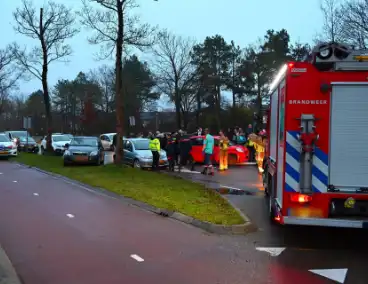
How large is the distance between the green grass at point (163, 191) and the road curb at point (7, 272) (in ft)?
12.7

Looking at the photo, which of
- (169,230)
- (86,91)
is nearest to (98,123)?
(86,91)

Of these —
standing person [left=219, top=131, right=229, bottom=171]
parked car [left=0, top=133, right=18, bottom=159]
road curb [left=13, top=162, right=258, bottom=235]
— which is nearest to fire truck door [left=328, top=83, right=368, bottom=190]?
road curb [left=13, top=162, right=258, bottom=235]

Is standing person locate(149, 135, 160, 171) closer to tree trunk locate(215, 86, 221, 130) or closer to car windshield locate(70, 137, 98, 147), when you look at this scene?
car windshield locate(70, 137, 98, 147)

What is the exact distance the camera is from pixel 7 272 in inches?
235

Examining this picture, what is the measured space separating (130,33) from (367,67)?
14350 mm

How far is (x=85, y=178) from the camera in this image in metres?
16.6

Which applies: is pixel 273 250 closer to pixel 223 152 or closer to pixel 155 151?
pixel 155 151

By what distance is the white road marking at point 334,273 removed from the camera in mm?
5934

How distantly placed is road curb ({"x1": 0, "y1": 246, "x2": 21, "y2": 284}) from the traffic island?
363 cm

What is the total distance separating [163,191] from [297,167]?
6.72 meters

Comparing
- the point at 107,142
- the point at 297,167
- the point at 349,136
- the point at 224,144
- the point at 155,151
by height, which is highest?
the point at 349,136

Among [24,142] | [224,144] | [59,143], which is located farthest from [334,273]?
[24,142]

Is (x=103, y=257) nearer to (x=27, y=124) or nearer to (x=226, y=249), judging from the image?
(x=226, y=249)

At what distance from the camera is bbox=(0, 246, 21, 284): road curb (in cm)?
563
